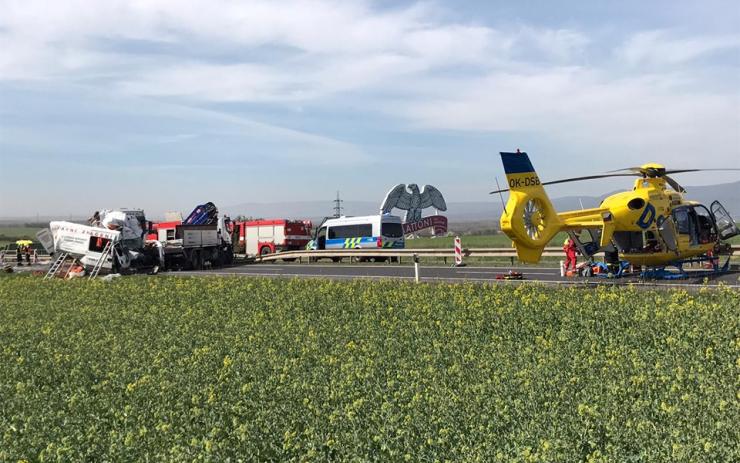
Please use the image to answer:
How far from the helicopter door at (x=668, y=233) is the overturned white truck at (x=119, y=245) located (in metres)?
20.4

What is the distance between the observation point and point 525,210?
15.8m

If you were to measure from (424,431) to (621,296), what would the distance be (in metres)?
6.65

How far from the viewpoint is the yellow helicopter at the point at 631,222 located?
15.9 meters

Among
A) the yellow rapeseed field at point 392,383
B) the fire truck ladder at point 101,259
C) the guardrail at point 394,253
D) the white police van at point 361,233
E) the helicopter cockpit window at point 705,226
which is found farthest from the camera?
the white police van at point 361,233

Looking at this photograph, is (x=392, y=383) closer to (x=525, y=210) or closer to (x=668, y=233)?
(x=525, y=210)

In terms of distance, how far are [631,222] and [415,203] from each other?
58.3 metres

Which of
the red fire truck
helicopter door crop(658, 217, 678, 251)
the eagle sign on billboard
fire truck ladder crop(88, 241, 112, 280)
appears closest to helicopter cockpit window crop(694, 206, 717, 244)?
helicopter door crop(658, 217, 678, 251)

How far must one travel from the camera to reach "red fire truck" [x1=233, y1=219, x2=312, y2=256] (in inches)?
1649

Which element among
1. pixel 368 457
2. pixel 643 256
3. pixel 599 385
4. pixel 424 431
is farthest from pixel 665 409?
pixel 643 256

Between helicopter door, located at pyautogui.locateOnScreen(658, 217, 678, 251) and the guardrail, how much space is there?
6.80 m

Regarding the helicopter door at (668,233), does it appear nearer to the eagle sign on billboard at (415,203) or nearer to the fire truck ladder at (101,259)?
the fire truck ladder at (101,259)

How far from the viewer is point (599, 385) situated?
6141 mm

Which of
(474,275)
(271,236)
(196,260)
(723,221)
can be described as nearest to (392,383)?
(723,221)

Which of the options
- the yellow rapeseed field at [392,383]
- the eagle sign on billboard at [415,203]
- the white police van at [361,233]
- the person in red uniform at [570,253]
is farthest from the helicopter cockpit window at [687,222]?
the eagle sign on billboard at [415,203]
